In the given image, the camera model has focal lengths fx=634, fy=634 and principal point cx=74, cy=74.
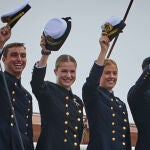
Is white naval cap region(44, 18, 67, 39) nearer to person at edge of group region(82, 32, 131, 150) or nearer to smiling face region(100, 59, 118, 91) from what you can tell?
person at edge of group region(82, 32, 131, 150)

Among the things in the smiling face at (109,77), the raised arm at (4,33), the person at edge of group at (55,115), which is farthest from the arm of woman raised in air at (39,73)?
the smiling face at (109,77)

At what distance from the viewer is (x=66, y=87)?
2.23m

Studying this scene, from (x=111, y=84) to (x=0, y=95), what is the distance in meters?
0.50

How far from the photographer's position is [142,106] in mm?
2328

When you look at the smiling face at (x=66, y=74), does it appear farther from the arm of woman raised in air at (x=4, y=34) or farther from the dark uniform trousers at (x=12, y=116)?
the arm of woman raised in air at (x=4, y=34)

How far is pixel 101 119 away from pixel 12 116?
355mm

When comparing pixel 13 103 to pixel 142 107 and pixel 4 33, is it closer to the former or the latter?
pixel 4 33

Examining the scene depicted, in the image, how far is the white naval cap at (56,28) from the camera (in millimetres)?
2041

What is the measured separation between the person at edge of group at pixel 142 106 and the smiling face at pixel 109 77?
0.08m

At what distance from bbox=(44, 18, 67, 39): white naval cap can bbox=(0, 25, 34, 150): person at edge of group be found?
14 cm

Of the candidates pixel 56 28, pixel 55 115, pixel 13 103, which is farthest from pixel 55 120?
pixel 56 28

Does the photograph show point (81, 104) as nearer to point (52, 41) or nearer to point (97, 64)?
point (97, 64)

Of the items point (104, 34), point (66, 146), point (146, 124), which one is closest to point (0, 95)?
point (66, 146)

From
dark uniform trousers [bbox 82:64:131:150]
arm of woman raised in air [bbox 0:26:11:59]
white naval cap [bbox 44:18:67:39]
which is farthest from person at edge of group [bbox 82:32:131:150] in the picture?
arm of woman raised in air [bbox 0:26:11:59]
